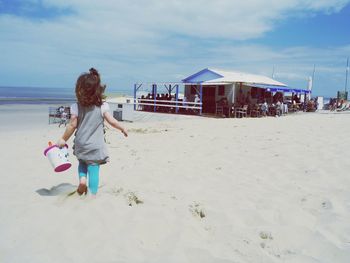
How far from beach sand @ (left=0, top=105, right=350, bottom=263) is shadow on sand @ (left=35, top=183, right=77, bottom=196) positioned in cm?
1

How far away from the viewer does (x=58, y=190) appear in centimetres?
416

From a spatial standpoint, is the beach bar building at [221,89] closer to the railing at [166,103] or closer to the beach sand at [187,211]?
the railing at [166,103]

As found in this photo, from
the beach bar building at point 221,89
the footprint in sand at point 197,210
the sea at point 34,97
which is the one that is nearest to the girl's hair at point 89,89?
the footprint in sand at point 197,210

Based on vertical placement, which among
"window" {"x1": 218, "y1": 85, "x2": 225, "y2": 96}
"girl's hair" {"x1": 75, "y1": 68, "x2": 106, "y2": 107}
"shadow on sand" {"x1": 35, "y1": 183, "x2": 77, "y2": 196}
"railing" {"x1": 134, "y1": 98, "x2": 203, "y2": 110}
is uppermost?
"window" {"x1": 218, "y1": 85, "x2": 225, "y2": 96}

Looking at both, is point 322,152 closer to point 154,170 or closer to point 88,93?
point 154,170

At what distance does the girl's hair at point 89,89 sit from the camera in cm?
341

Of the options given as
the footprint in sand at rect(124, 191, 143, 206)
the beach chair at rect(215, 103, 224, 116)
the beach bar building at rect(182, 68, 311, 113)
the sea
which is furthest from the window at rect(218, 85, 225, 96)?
the sea

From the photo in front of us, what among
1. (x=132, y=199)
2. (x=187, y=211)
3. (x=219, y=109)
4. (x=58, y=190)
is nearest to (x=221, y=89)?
(x=219, y=109)

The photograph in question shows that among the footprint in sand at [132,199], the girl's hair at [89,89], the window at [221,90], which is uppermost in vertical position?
the window at [221,90]

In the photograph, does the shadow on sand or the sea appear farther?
the sea

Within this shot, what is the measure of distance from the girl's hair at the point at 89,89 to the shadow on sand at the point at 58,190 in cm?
118

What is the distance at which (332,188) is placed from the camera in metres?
3.98

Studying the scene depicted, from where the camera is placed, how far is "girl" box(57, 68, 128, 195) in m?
3.46

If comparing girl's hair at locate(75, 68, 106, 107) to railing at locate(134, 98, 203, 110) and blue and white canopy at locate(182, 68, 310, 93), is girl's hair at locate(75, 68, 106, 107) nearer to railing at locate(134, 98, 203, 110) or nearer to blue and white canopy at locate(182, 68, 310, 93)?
blue and white canopy at locate(182, 68, 310, 93)
